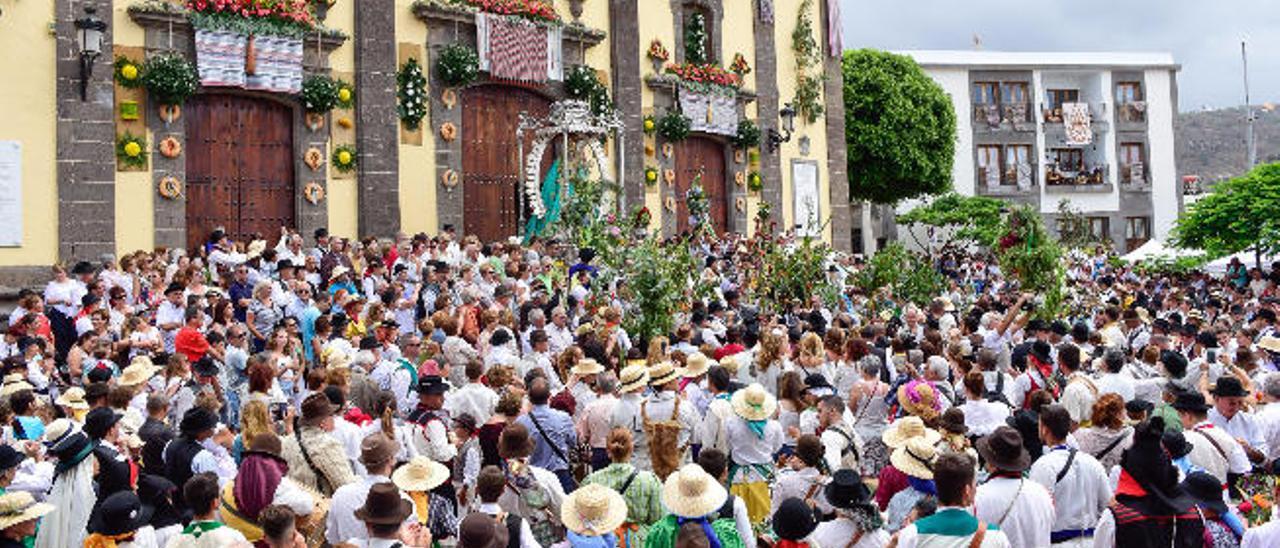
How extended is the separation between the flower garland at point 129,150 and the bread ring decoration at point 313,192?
9.33ft

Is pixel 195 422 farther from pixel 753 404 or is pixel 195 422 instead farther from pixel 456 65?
pixel 456 65

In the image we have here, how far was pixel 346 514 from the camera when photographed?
6816mm

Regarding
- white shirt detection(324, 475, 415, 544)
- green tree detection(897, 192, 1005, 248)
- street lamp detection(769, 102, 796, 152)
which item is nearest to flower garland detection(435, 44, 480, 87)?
street lamp detection(769, 102, 796, 152)

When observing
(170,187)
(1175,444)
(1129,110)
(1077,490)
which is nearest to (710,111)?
(170,187)

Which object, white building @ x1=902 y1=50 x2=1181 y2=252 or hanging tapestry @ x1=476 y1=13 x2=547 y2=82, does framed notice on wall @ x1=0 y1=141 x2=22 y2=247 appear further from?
white building @ x1=902 y1=50 x2=1181 y2=252

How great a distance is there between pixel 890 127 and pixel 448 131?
21442 millimetres

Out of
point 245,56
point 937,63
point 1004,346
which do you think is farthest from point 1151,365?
point 937,63

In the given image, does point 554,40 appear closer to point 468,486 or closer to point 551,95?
point 551,95

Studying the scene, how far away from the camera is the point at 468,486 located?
26.3 ft

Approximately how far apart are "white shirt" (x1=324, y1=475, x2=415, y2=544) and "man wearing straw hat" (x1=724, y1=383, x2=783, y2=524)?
106 inches

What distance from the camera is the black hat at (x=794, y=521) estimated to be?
20.0 ft

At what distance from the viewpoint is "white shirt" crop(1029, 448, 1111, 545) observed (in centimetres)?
700

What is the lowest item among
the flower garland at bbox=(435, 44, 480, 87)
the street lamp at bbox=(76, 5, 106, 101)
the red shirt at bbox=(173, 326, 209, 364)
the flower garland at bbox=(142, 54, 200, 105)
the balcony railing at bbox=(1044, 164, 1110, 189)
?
the red shirt at bbox=(173, 326, 209, 364)

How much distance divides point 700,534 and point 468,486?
263cm
